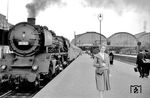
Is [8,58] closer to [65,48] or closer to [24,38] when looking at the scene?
[24,38]

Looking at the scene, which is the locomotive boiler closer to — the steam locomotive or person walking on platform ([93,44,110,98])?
the steam locomotive

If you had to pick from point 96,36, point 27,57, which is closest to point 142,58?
point 27,57

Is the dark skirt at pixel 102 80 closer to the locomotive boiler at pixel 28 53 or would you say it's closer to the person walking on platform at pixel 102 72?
the person walking on platform at pixel 102 72

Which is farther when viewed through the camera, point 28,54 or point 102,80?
point 28,54

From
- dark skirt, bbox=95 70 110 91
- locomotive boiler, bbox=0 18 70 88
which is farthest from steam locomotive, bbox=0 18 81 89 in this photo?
dark skirt, bbox=95 70 110 91

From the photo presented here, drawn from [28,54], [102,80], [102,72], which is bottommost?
[102,80]

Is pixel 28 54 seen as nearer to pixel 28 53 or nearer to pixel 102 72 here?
pixel 28 53

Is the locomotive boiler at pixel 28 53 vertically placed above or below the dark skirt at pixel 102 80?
above

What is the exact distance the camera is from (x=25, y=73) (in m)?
10.7

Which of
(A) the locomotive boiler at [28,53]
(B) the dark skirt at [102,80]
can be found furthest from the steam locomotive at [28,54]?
(B) the dark skirt at [102,80]

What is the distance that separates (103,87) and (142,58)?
803cm

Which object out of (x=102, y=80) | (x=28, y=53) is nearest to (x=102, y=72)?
(x=102, y=80)

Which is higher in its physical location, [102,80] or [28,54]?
[28,54]

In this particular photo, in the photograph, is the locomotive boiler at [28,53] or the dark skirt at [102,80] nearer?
the dark skirt at [102,80]
